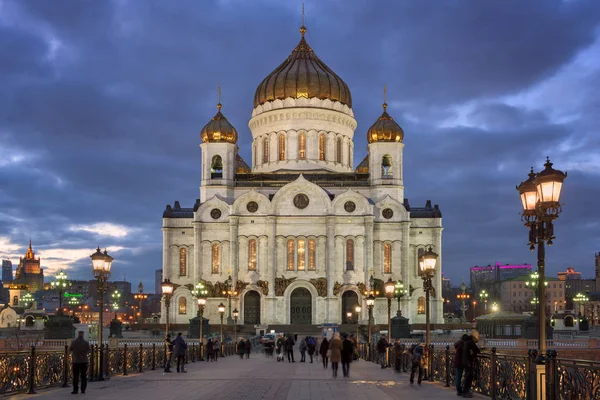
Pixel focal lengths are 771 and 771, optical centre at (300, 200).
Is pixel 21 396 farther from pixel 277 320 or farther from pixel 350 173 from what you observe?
pixel 350 173

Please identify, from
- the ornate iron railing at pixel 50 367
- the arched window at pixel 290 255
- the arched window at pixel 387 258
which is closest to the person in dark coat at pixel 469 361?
the ornate iron railing at pixel 50 367

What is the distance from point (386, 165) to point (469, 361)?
187ft

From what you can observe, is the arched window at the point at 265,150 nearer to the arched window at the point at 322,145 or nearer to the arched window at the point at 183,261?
the arched window at the point at 322,145

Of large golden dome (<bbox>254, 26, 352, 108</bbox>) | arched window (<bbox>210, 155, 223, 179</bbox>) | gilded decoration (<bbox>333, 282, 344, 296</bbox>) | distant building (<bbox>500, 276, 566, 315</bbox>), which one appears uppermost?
large golden dome (<bbox>254, 26, 352, 108</bbox>)

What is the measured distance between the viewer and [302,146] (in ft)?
245

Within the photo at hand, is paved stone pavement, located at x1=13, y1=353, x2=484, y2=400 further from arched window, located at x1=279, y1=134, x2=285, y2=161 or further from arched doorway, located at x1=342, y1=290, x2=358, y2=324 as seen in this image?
arched window, located at x1=279, y1=134, x2=285, y2=161

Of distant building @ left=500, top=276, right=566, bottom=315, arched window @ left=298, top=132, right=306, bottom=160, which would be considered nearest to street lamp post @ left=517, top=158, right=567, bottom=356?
arched window @ left=298, top=132, right=306, bottom=160

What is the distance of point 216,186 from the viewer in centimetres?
7238

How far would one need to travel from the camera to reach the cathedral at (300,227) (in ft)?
224

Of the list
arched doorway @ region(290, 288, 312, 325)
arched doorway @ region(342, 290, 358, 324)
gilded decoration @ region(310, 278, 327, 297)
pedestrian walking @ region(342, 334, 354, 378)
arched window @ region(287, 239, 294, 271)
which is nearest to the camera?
pedestrian walking @ region(342, 334, 354, 378)

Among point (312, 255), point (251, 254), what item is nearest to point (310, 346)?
point (312, 255)

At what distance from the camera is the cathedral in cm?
6831

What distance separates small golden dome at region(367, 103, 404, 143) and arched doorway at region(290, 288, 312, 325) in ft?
52.1

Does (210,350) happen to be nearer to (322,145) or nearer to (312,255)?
(312,255)
